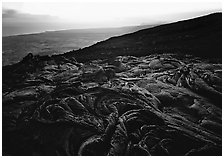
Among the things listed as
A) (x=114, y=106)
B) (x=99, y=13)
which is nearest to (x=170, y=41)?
(x=99, y=13)

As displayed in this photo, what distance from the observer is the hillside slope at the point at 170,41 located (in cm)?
296

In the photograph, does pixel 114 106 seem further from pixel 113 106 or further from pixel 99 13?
pixel 99 13

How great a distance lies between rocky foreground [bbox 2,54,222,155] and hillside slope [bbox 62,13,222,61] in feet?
0.27

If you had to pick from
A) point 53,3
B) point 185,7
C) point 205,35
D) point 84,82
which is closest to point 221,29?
point 205,35

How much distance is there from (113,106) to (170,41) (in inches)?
35.4

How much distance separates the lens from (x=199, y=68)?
2.89 m

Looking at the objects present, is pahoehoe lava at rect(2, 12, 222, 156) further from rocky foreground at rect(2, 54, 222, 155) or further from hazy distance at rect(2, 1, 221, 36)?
hazy distance at rect(2, 1, 221, 36)

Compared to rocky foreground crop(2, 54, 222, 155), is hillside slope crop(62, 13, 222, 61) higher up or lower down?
higher up

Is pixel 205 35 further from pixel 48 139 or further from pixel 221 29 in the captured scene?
pixel 48 139

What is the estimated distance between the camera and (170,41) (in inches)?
120

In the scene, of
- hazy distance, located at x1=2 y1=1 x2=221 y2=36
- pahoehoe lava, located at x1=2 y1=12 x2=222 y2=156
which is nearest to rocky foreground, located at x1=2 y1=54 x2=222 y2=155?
pahoehoe lava, located at x1=2 y1=12 x2=222 y2=156

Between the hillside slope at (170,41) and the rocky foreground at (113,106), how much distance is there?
3.3 inches

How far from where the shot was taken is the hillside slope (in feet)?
9.70

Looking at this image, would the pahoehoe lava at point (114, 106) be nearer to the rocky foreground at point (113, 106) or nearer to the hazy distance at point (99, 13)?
the rocky foreground at point (113, 106)
